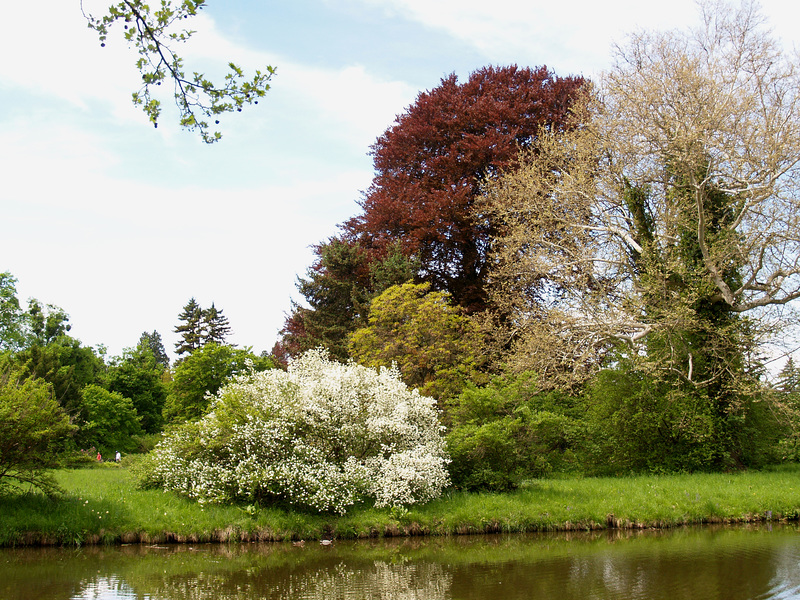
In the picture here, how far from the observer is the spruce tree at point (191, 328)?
54656mm

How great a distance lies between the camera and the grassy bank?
468 inches

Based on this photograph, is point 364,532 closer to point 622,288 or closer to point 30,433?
point 30,433

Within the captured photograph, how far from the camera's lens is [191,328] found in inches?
2205

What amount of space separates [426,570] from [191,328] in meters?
49.6

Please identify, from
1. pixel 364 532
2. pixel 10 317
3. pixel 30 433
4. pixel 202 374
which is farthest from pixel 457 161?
pixel 10 317

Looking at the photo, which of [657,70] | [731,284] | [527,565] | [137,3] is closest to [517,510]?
[527,565]

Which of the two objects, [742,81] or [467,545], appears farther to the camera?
[742,81]

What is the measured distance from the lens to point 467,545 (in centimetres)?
1214

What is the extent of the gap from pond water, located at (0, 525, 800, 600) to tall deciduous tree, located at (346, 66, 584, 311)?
525 inches

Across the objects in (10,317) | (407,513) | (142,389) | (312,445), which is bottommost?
(407,513)

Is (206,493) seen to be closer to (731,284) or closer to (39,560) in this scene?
(39,560)

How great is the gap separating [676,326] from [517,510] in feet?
25.9

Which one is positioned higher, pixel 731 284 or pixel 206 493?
pixel 731 284

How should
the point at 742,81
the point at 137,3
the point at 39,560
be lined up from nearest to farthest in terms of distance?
the point at 137,3
the point at 39,560
the point at 742,81
